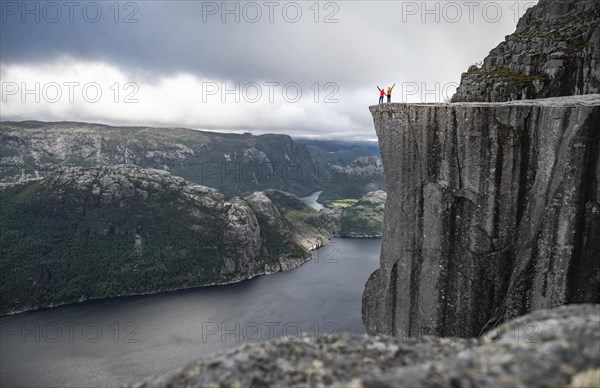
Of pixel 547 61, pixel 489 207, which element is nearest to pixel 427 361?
pixel 489 207

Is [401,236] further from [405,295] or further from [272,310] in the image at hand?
[272,310]

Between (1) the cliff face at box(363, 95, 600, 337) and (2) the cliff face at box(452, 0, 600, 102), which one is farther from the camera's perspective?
(2) the cliff face at box(452, 0, 600, 102)

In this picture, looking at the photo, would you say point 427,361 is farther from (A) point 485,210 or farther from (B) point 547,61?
(B) point 547,61

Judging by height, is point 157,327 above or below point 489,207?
below

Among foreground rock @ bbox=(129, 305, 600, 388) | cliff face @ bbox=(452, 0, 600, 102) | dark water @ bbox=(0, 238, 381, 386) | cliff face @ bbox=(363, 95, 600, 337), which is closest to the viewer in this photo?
foreground rock @ bbox=(129, 305, 600, 388)

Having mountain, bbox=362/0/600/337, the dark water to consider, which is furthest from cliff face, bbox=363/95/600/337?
the dark water

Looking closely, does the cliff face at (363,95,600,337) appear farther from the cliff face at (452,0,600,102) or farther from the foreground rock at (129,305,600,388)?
the foreground rock at (129,305,600,388)

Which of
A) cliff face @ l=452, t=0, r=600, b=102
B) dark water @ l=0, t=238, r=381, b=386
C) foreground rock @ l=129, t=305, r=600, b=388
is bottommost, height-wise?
dark water @ l=0, t=238, r=381, b=386
